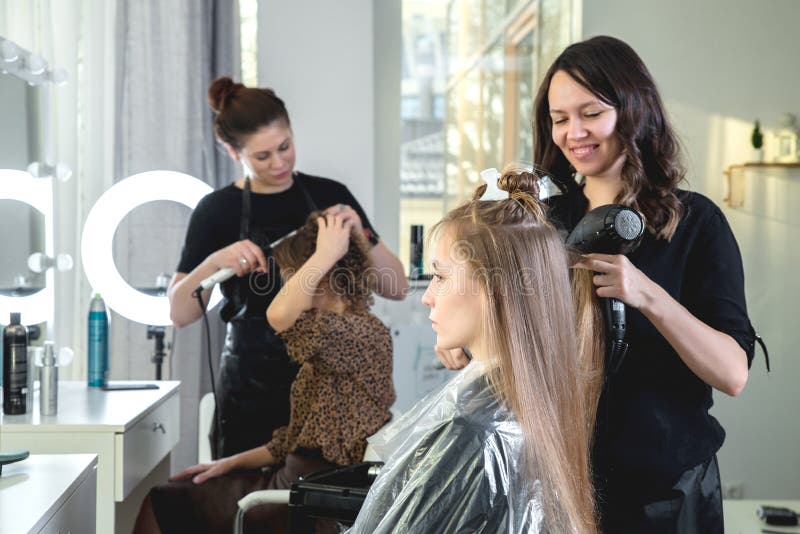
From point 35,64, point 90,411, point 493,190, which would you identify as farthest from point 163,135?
point 493,190

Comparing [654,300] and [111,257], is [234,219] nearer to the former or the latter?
[111,257]

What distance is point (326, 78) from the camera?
2691 millimetres

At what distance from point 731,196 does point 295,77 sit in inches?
68.6

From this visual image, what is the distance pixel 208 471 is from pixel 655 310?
1.18 metres

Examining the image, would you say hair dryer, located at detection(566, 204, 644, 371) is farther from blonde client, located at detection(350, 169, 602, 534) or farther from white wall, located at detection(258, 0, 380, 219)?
white wall, located at detection(258, 0, 380, 219)

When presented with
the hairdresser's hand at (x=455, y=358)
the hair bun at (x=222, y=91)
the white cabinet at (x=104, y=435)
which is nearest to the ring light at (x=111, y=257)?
the white cabinet at (x=104, y=435)

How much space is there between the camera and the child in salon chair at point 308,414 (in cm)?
194

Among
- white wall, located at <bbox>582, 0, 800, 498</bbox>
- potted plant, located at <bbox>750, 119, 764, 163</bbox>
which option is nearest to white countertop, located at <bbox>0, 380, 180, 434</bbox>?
white wall, located at <bbox>582, 0, 800, 498</bbox>

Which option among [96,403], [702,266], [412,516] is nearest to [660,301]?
[702,266]

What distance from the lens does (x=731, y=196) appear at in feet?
10.8

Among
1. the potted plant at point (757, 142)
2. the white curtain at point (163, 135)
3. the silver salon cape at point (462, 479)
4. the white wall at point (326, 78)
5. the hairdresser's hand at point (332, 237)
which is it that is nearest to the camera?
the silver salon cape at point (462, 479)

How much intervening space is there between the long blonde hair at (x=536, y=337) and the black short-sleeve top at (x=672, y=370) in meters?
0.07

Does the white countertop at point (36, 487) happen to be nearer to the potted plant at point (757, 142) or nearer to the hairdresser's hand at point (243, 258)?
the hairdresser's hand at point (243, 258)

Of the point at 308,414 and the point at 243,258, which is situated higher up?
the point at 243,258
